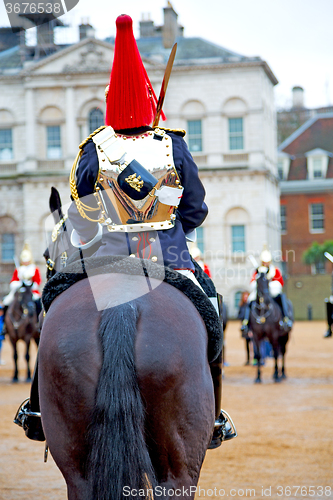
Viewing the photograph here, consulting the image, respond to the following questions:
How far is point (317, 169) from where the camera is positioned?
148ft

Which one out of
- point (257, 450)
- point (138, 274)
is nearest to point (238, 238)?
point (257, 450)

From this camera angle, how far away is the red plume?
348 centimetres

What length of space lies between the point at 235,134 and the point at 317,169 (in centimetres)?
974

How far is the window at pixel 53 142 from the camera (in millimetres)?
38375

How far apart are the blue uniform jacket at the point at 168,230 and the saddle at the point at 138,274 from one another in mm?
314

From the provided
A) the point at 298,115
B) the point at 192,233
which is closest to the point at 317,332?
the point at 192,233

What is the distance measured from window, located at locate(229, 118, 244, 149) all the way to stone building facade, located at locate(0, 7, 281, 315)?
6cm

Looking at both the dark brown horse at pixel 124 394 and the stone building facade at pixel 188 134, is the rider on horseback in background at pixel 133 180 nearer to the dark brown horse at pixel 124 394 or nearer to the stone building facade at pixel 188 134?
the dark brown horse at pixel 124 394

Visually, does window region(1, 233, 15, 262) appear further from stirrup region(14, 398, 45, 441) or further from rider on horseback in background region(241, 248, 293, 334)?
stirrup region(14, 398, 45, 441)

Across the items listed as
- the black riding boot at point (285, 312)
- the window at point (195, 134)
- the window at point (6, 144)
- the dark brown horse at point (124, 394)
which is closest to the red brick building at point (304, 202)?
the window at point (195, 134)

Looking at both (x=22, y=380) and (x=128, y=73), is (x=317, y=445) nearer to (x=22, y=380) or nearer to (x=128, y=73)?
(x=128, y=73)

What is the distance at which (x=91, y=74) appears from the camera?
122ft

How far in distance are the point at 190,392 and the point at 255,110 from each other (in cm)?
3556

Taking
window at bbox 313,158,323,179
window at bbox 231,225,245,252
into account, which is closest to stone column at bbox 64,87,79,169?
window at bbox 231,225,245,252
